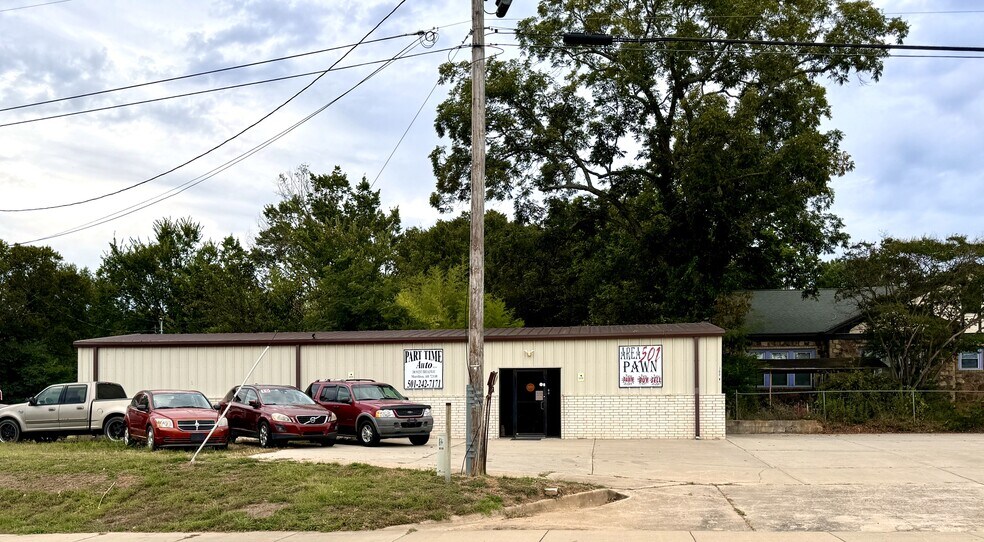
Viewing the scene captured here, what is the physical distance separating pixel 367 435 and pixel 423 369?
5456 millimetres

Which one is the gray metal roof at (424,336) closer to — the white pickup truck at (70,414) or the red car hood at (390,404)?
the red car hood at (390,404)

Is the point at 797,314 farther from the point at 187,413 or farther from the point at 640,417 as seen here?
the point at 187,413

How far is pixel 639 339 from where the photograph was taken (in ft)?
89.1

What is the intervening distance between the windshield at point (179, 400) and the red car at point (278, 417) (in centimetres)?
59

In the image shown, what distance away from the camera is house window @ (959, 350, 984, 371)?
123ft

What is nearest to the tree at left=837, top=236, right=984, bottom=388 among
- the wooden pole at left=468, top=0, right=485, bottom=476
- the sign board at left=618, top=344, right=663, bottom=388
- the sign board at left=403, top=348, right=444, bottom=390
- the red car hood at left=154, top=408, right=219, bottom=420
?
the sign board at left=618, top=344, right=663, bottom=388

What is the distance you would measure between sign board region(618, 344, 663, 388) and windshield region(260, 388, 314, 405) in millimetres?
9381

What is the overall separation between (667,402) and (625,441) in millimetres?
1972

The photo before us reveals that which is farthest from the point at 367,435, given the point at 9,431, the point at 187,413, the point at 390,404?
the point at 9,431

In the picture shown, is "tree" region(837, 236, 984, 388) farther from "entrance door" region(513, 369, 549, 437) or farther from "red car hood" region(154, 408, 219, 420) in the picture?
"red car hood" region(154, 408, 219, 420)

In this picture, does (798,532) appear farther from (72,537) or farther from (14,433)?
(14,433)

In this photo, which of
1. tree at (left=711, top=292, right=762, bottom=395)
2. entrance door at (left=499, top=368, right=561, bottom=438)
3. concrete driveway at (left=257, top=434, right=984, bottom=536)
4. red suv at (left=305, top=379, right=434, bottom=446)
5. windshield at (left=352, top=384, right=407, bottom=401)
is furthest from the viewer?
tree at (left=711, top=292, right=762, bottom=395)

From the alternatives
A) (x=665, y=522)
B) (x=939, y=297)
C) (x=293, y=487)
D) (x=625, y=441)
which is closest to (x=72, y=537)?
(x=293, y=487)

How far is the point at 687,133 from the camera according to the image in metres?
33.2
